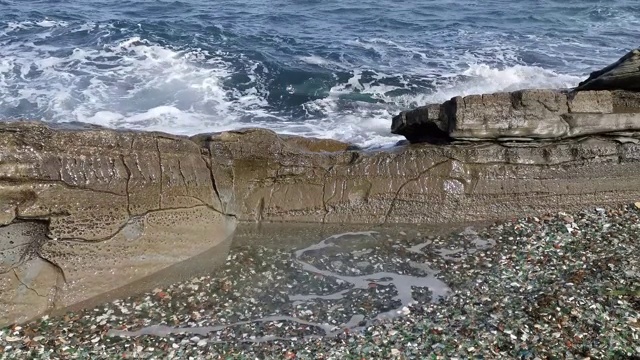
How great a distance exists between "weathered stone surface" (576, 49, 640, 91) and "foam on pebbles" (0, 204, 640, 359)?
1776 millimetres

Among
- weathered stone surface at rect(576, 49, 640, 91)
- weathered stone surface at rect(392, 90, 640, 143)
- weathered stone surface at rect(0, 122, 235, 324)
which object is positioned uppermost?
weathered stone surface at rect(576, 49, 640, 91)

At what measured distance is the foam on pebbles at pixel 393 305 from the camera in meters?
5.34

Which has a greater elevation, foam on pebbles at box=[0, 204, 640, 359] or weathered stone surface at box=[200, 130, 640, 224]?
weathered stone surface at box=[200, 130, 640, 224]

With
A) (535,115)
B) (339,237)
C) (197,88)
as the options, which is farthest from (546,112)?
(197,88)

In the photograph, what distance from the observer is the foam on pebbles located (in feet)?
17.5

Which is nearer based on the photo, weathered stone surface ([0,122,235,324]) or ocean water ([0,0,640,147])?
weathered stone surface ([0,122,235,324])

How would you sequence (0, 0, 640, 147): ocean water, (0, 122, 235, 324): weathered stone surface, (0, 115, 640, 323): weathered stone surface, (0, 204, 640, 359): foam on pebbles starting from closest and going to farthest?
1. (0, 204, 640, 359): foam on pebbles
2. (0, 122, 235, 324): weathered stone surface
3. (0, 115, 640, 323): weathered stone surface
4. (0, 0, 640, 147): ocean water

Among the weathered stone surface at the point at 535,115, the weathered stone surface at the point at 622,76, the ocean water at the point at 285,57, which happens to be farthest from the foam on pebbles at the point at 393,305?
the ocean water at the point at 285,57

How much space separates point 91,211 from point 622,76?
6.52 meters

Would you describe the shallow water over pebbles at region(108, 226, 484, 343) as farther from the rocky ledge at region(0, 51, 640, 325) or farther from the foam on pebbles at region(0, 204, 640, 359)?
the rocky ledge at region(0, 51, 640, 325)

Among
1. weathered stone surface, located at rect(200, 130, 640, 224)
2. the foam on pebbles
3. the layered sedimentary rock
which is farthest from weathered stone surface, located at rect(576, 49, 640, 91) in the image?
the foam on pebbles

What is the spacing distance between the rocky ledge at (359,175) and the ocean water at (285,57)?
10.9 feet

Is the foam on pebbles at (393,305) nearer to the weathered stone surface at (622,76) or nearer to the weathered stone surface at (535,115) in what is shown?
the weathered stone surface at (535,115)

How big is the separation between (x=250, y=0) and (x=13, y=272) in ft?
61.5
